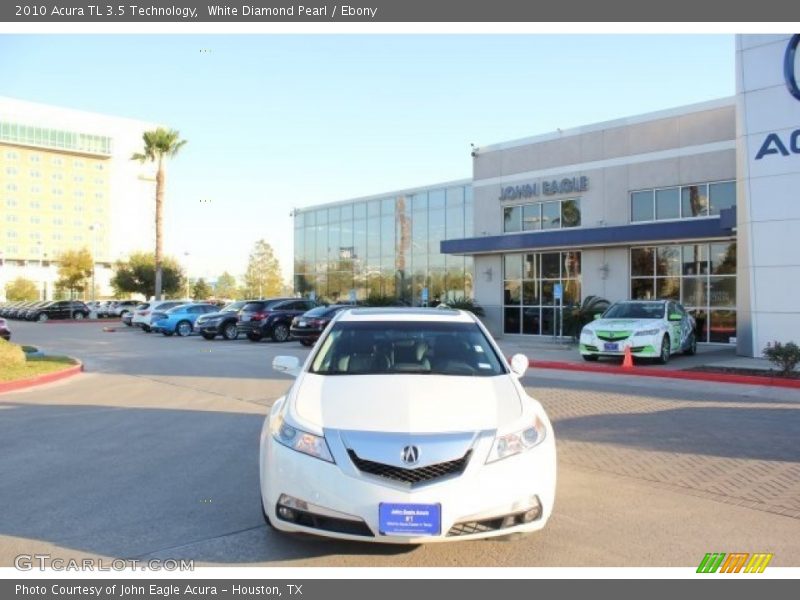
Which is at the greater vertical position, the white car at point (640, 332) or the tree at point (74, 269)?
the tree at point (74, 269)

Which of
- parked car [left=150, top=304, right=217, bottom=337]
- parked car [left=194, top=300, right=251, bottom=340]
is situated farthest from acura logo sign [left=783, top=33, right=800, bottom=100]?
parked car [left=150, top=304, right=217, bottom=337]

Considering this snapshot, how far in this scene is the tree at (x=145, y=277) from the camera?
2404 inches

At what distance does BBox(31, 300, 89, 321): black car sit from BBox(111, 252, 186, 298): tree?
28.5 ft

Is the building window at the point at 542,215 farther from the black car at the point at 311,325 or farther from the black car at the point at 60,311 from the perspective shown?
the black car at the point at 60,311

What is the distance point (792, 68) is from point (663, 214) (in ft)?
25.8

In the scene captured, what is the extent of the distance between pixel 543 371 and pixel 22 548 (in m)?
12.8

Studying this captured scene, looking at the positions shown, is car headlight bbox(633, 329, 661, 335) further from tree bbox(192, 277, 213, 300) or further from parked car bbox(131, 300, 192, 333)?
tree bbox(192, 277, 213, 300)

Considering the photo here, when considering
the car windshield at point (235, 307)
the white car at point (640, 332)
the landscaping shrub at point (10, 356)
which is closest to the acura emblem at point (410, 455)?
the landscaping shrub at point (10, 356)

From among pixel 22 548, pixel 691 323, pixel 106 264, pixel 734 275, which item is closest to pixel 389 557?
pixel 22 548

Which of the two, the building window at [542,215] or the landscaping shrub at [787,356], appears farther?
the building window at [542,215]

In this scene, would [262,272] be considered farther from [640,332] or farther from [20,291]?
[640,332]

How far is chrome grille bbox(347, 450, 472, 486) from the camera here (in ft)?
13.5

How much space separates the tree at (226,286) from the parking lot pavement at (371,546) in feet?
352
